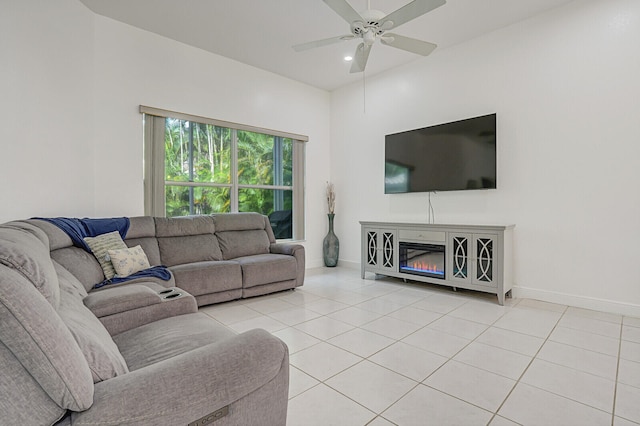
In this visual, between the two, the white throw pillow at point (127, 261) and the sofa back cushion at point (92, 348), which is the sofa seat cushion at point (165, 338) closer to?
the sofa back cushion at point (92, 348)

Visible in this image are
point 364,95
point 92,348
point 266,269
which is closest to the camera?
point 92,348

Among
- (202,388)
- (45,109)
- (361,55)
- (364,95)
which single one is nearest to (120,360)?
(202,388)

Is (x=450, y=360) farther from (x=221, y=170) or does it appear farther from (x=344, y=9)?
(x=221, y=170)

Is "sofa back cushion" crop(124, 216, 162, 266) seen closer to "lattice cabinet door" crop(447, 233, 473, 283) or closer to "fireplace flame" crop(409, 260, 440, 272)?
"fireplace flame" crop(409, 260, 440, 272)

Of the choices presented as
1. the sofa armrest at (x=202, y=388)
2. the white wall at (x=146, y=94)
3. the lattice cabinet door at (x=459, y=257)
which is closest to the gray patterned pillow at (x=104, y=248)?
the white wall at (x=146, y=94)

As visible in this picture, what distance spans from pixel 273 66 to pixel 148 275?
11.0 ft

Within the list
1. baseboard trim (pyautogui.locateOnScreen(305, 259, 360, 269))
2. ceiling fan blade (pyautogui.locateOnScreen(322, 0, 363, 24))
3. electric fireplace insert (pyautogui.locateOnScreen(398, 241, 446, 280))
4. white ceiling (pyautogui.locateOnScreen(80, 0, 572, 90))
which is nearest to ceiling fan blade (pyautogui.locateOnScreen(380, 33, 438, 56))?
ceiling fan blade (pyautogui.locateOnScreen(322, 0, 363, 24))

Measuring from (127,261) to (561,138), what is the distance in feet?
14.3

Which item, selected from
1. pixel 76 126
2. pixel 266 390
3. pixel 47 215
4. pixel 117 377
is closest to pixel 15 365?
pixel 117 377

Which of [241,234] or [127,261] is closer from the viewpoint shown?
[127,261]

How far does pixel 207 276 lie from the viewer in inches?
128

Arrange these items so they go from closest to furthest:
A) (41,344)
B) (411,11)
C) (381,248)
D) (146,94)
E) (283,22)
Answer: (41,344)
(411,11)
(283,22)
(146,94)
(381,248)

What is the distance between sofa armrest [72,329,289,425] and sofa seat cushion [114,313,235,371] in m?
0.40

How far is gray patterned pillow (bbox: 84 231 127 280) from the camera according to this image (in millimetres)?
2697
